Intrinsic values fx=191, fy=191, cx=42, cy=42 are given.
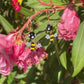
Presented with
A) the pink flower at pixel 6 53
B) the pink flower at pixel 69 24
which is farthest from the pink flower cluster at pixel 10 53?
the pink flower at pixel 69 24

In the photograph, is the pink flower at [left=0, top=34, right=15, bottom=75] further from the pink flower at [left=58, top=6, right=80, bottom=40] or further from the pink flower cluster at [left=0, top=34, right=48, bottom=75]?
the pink flower at [left=58, top=6, right=80, bottom=40]

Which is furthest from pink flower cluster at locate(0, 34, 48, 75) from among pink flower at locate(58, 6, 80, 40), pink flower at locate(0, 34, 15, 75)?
pink flower at locate(58, 6, 80, 40)

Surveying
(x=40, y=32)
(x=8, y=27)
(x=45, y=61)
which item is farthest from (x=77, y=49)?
(x=45, y=61)

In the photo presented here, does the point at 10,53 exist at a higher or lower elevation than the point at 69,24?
lower

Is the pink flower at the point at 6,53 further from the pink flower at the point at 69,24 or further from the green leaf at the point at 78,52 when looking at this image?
the green leaf at the point at 78,52

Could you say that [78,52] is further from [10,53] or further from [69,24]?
[10,53]

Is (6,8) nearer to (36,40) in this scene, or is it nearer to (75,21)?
(36,40)

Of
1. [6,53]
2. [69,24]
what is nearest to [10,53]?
[6,53]

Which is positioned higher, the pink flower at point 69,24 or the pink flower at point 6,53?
the pink flower at point 69,24
